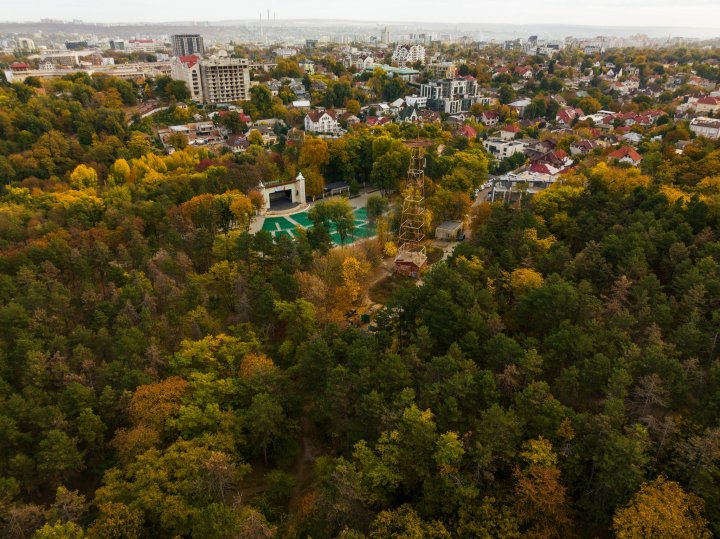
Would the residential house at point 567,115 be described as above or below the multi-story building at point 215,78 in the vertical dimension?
below

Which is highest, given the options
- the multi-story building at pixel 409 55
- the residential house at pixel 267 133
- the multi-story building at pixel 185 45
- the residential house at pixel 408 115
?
the multi-story building at pixel 185 45

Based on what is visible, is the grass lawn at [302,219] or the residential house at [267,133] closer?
the grass lawn at [302,219]

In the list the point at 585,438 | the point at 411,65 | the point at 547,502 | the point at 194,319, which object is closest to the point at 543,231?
the point at 585,438

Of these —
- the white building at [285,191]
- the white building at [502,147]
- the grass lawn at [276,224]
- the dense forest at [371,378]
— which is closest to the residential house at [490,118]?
the white building at [502,147]

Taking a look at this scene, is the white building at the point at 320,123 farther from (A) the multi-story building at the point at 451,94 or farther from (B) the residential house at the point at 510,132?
(B) the residential house at the point at 510,132

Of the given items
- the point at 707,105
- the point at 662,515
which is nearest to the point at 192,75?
the point at 707,105

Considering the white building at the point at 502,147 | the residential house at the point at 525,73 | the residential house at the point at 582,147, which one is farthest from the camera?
the residential house at the point at 525,73

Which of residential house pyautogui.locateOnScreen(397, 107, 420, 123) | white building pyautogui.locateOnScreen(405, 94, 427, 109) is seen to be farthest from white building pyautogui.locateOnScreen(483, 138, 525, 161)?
white building pyautogui.locateOnScreen(405, 94, 427, 109)
